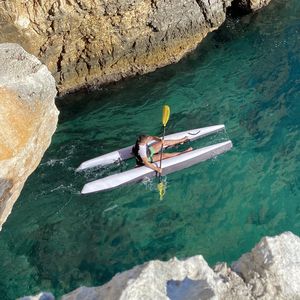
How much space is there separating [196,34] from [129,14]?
9.71ft

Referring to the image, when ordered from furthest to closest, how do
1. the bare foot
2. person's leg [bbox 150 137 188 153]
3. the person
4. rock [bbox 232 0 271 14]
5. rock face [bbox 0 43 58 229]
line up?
1. rock [bbox 232 0 271 14]
2. the bare foot
3. person's leg [bbox 150 137 188 153]
4. the person
5. rock face [bbox 0 43 58 229]

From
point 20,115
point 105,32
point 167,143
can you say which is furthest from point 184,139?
point 20,115

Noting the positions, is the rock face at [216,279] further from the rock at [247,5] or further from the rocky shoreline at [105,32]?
the rock at [247,5]

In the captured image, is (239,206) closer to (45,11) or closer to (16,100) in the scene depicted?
(16,100)

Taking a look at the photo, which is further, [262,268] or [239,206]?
[239,206]

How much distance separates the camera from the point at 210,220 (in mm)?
9227

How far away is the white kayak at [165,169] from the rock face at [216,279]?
541 centimetres

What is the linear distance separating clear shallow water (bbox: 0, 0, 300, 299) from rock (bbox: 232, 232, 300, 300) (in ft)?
12.6

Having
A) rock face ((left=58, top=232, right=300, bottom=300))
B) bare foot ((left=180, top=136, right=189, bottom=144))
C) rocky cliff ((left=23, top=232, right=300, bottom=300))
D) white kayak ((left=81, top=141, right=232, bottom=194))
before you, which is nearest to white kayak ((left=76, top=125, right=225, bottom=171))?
bare foot ((left=180, top=136, right=189, bottom=144))

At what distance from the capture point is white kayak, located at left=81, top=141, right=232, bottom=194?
9.89 m

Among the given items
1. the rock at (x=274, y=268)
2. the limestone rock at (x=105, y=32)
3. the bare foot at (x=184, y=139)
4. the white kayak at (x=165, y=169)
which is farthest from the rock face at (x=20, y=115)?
the bare foot at (x=184, y=139)

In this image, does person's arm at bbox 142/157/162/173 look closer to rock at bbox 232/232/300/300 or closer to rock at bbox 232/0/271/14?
rock at bbox 232/232/300/300

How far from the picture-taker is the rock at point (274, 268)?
4.31 m

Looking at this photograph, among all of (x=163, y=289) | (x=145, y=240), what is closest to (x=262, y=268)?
(x=163, y=289)
